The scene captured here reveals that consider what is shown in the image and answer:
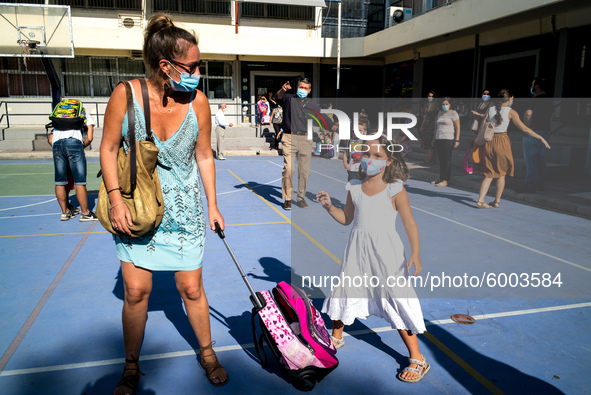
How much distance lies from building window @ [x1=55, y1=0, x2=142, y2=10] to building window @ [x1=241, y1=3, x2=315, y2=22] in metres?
5.14

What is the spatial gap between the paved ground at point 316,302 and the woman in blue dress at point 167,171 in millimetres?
494

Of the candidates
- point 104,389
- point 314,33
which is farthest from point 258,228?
point 314,33

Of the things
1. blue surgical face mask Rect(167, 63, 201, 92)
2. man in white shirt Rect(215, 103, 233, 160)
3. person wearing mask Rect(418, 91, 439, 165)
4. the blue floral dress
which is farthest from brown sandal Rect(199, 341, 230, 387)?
man in white shirt Rect(215, 103, 233, 160)

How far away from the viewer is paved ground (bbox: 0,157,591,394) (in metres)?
2.83

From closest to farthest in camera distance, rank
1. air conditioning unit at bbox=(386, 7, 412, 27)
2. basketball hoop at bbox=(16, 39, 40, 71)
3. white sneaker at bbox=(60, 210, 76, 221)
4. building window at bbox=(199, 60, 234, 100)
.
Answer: white sneaker at bbox=(60, 210, 76, 221)
basketball hoop at bbox=(16, 39, 40, 71)
air conditioning unit at bbox=(386, 7, 412, 27)
building window at bbox=(199, 60, 234, 100)

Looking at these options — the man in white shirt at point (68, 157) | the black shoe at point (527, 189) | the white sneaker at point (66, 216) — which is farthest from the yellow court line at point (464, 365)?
the black shoe at point (527, 189)

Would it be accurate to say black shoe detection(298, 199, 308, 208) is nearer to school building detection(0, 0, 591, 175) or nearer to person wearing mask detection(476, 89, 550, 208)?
→ person wearing mask detection(476, 89, 550, 208)

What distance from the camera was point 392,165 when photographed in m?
3.01

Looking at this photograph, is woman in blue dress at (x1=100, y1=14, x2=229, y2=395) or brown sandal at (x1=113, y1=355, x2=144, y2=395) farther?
brown sandal at (x1=113, y1=355, x2=144, y2=395)

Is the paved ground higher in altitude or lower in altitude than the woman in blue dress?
lower

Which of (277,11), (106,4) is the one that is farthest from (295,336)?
(277,11)

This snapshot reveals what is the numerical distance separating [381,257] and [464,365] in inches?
37.0

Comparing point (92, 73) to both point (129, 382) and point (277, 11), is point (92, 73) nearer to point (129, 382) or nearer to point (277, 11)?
point (277, 11)

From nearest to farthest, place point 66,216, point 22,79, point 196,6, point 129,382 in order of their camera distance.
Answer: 1. point 129,382
2. point 66,216
3. point 22,79
4. point 196,6
